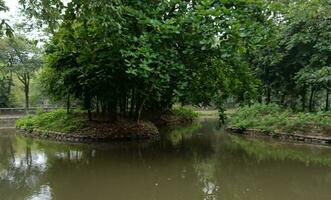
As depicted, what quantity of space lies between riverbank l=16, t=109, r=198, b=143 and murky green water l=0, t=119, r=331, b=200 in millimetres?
1050

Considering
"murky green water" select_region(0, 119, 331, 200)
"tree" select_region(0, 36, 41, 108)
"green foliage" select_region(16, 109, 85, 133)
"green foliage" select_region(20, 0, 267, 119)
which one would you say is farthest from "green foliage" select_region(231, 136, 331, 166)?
"tree" select_region(0, 36, 41, 108)

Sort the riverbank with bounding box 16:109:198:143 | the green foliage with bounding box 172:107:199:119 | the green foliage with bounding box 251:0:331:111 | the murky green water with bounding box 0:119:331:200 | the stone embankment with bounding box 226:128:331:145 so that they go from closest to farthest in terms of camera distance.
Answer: the murky green water with bounding box 0:119:331:200
the stone embankment with bounding box 226:128:331:145
the riverbank with bounding box 16:109:198:143
the green foliage with bounding box 251:0:331:111
the green foliage with bounding box 172:107:199:119

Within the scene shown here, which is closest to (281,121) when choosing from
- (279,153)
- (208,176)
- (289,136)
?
(289,136)

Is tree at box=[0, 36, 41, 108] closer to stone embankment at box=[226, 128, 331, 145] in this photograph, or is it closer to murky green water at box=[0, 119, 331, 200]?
murky green water at box=[0, 119, 331, 200]

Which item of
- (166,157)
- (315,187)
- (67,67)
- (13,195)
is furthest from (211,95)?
(13,195)

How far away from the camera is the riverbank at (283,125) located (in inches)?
584

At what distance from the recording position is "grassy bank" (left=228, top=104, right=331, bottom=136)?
49.3 ft

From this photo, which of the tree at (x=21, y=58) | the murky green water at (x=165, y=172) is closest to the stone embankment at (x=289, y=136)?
the murky green water at (x=165, y=172)

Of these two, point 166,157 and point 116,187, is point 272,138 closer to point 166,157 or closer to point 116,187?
point 166,157

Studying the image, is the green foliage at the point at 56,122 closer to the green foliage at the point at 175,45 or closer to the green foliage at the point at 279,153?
the green foliage at the point at 175,45

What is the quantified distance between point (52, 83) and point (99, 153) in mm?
5551

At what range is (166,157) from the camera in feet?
38.5

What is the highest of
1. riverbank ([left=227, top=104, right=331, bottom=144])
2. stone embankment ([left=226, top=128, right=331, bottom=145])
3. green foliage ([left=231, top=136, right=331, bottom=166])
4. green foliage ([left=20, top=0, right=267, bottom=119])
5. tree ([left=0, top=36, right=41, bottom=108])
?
tree ([left=0, top=36, right=41, bottom=108])

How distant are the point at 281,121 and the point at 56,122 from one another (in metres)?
9.94
